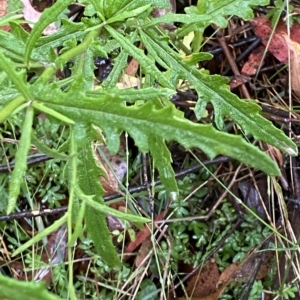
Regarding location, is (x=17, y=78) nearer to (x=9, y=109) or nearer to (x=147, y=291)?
(x=9, y=109)

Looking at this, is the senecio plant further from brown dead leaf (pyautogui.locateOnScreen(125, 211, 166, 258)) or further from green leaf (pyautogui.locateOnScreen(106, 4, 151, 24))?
brown dead leaf (pyautogui.locateOnScreen(125, 211, 166, 258))

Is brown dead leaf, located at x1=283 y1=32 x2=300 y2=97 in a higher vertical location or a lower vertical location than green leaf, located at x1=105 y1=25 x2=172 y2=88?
lower

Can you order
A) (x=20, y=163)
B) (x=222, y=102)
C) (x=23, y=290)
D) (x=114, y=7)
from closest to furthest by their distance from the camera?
(x=23, y=290), (x=20, y=163), (x=114, y=7), (x=222, y=102)

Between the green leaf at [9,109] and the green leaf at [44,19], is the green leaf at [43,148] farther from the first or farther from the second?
the green leaf at [44,19]

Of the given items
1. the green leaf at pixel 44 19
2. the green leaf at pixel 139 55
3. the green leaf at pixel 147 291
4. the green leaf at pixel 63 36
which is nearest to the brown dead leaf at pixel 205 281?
the green leaf at pixel 147 291

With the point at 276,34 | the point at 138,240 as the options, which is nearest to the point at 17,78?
the point at 138,240

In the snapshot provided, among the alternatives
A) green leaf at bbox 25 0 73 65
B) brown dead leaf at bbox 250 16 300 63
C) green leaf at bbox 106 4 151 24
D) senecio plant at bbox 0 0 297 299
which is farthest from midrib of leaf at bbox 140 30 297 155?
brown dead leaf at bbox 250 16 300 63
